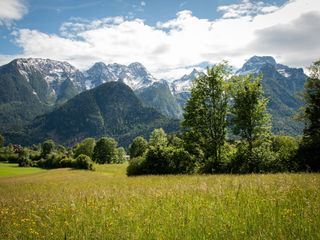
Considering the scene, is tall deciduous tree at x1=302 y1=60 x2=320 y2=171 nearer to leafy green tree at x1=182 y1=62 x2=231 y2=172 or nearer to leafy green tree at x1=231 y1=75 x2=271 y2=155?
leafy green tree at x1=231 y1=75 x2=271 y2=155

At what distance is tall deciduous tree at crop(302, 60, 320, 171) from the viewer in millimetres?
29641

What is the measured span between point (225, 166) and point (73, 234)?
2883 centimetres

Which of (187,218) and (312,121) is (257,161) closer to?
(312,121)

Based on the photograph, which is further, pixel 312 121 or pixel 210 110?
pixel 210 110

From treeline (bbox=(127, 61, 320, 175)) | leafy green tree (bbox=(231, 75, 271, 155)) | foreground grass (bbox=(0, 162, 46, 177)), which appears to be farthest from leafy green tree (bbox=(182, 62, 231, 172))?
foreground grass (bbox=(0, 162, 46, 177))

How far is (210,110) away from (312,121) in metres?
12.5

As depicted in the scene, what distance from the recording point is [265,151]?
31906mm

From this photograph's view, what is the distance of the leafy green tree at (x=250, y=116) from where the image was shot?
39844 millimetres

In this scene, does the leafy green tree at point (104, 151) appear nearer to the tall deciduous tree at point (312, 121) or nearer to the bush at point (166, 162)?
the bush at point (166, 162)

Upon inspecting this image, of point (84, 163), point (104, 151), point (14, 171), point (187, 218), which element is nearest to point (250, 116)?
point (187, 218)

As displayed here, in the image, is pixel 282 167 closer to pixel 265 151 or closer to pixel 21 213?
pixel 265 151

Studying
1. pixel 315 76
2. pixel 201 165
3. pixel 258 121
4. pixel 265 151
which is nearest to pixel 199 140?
pixel 201 165

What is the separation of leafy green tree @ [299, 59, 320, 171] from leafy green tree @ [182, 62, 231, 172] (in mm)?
9893

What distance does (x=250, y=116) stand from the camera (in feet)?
131
